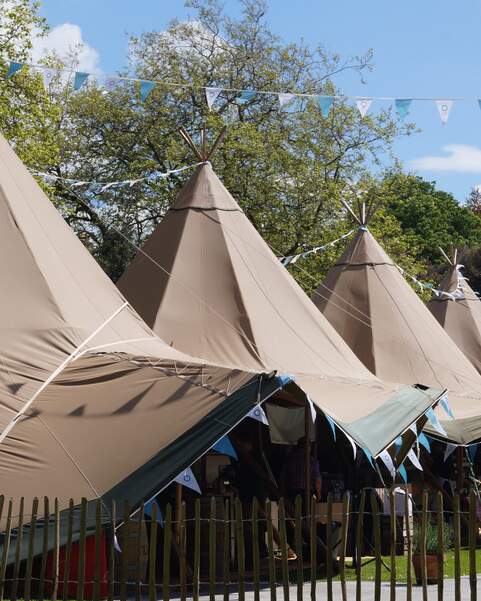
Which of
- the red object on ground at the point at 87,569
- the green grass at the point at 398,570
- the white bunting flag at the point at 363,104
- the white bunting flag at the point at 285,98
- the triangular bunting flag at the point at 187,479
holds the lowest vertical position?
the green grass at the point at 398,570

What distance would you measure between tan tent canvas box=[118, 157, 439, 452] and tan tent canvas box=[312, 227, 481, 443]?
4.19 m

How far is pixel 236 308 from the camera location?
45.4 feet

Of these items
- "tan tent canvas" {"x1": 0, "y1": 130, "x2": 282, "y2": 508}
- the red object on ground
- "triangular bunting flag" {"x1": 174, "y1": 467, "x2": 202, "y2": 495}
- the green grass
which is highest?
"tan tent canvas" {"x1": 0, "y1": 130, "x2": 282, "y2": 508}

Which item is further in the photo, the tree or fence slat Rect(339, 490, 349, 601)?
the tree

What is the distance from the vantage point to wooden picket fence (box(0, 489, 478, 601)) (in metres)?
7.41

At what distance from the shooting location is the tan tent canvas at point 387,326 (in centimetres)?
1884

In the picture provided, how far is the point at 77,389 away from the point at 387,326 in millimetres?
10372

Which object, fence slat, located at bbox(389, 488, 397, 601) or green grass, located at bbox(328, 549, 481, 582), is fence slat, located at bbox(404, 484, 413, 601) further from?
green grass, located at bbox(328, 549, 481, 582)

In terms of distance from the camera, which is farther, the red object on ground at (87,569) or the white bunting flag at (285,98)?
the white bunting flag at (285,98)

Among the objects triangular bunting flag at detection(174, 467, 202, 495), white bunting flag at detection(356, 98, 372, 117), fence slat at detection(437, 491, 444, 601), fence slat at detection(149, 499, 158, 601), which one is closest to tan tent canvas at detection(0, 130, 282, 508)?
triangular bunting flag at detection(174, 467, 202, 495)

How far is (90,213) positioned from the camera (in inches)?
1163

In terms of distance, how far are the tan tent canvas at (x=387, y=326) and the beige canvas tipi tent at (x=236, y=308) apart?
13.5ft

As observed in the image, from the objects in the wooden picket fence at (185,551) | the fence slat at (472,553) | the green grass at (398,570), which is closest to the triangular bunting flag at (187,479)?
the wooden picket fence at (185,551)

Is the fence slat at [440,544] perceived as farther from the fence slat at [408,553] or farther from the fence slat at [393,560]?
the fence slat at [393,560]
